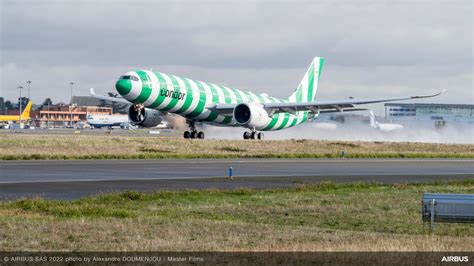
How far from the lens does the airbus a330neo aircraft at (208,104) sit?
60750 millimetres

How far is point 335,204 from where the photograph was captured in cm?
2395

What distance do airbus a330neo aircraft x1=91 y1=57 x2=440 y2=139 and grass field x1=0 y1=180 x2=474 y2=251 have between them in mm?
34073

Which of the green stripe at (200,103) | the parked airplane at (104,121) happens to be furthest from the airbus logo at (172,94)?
the parked airplane at (104,121)

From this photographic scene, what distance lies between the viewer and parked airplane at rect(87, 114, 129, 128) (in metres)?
164

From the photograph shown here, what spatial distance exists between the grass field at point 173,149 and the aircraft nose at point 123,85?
3.66 metres

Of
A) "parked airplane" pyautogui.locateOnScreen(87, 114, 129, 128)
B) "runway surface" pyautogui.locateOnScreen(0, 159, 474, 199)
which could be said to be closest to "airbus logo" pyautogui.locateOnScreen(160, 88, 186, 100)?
"runway surface" pyautogui.locateOnScreen(0, 159, 474, 199)

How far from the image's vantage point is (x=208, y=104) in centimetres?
6700

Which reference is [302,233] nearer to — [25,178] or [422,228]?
[422,228]

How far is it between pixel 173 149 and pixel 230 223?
38.2m

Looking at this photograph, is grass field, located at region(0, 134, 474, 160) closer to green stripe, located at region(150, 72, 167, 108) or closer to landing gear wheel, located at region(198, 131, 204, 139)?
green stripe, located at region(150, 72, 167, 108)

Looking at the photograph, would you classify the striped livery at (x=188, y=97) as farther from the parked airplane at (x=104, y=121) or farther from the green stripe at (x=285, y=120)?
the parked airplane at (x=104, y=121)

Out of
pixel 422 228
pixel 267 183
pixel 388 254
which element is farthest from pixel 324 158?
pixel 388 254

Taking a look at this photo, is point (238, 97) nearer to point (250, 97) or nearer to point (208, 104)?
point (250, 97)

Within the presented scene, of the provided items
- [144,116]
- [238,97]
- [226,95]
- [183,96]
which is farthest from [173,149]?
[238,97]
